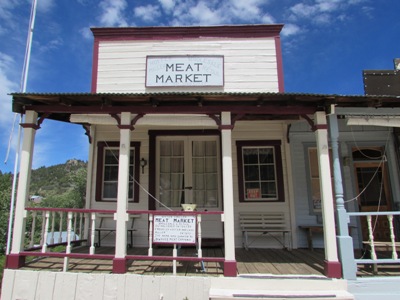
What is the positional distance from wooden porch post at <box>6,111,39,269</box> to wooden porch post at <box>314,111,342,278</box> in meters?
4.91

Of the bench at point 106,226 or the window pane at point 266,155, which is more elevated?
the window pane at point 266,155

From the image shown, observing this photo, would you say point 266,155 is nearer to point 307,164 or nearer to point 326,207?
point 307,164

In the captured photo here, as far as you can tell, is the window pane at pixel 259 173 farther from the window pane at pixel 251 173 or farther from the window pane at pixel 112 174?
the window pane at pixel 112 174

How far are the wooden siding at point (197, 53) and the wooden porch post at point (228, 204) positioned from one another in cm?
244

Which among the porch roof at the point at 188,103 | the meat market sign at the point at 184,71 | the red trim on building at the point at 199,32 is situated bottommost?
the porch roof at the point at 188,103

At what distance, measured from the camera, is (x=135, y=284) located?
454 centimetres

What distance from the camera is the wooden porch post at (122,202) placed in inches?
185

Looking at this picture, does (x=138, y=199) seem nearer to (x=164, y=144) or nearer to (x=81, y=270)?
(x=164, y=144)

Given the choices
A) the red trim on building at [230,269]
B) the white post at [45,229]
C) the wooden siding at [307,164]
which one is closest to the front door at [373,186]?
the wooden siding at [307,164]

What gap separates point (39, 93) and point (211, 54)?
4144mm

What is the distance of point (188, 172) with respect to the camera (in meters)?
7.20

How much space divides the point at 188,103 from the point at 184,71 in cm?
236

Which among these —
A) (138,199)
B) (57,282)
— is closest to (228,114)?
(138,199)

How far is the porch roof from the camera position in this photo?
482 cm
